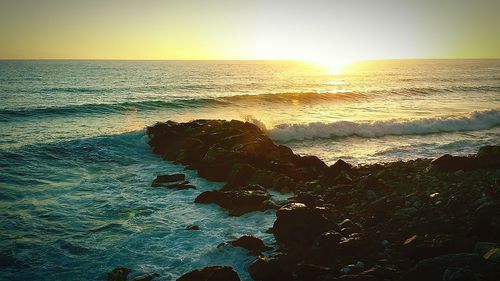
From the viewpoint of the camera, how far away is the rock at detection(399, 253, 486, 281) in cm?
569

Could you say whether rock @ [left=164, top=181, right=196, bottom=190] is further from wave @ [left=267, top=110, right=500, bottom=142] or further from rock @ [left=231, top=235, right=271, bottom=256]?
wave @ [left=267, top=110, right=500, bottom=142]

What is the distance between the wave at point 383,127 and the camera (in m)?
23.8

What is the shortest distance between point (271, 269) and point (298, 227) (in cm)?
156

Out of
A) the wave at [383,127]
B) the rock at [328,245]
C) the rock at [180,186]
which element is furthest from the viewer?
the wave at [383,127]

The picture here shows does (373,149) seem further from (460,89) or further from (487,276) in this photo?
(460,89)

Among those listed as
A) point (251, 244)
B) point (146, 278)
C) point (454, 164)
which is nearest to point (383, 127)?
point (454, 164)

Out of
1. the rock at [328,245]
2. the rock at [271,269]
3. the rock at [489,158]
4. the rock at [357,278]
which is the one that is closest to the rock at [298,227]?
the rock at [328,245]

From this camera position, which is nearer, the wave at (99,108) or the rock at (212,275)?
the rock at (212,275)

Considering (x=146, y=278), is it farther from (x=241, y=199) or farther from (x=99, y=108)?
(x=99, y=108)

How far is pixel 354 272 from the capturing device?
6.95m

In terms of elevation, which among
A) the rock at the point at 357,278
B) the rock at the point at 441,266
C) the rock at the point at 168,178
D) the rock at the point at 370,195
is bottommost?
the rock at the point at 168,178

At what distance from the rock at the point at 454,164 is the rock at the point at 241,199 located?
577 centimetres

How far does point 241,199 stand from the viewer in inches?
431

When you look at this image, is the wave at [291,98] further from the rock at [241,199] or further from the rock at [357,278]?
the rock at [357,278]
